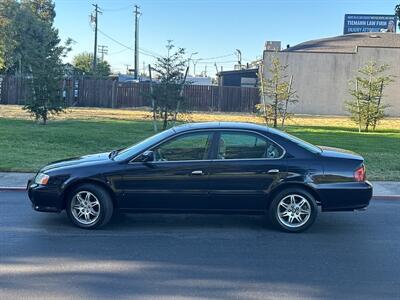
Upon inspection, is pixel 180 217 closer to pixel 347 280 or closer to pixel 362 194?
pixel 362 194

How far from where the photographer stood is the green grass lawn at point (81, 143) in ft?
40.5

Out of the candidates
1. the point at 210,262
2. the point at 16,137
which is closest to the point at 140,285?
the point at 210,262

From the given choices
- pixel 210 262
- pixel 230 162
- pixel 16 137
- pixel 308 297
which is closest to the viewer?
pixel 308 297

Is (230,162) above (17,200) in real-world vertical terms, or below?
above

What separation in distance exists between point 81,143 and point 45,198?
9.17 m

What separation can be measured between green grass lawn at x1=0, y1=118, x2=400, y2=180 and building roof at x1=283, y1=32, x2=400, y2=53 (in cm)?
2329

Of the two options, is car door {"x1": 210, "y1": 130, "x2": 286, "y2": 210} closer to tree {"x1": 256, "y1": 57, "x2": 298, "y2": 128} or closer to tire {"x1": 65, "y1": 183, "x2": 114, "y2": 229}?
tire {"x1": 65, "y1": 183, "x2": 114, "y2": 229}

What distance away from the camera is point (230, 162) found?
6.73 meters

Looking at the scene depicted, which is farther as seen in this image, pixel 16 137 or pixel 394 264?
pixel 16 137

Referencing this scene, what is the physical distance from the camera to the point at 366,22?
195ft

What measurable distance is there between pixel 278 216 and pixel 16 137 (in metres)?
12.5

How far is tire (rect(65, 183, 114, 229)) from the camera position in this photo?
6.71m

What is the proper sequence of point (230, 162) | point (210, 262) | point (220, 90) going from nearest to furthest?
1. point (210, 262)
2. point (230, 162)
3. point (220, 90)

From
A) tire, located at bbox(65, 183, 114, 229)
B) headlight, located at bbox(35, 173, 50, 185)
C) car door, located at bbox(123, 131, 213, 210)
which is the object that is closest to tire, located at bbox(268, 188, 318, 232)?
car door, located at bbox(123, 131, 213, 210)
